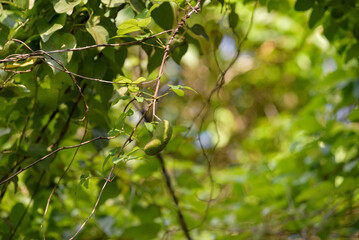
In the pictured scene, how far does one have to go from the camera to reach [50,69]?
2.28 ft

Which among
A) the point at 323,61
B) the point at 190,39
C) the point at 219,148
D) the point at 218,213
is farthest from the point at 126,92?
the point at 219,148

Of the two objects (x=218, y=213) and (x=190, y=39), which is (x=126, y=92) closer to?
(x=190, y=39)

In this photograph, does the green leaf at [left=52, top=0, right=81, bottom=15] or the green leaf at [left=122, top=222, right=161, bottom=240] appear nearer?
the green leaf at [left=52, top=0, right=81, bottom=15]

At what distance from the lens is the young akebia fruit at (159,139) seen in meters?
0.53

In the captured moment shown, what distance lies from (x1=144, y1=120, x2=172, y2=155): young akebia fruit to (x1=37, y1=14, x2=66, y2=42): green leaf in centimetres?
24

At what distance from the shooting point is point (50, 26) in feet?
2.21

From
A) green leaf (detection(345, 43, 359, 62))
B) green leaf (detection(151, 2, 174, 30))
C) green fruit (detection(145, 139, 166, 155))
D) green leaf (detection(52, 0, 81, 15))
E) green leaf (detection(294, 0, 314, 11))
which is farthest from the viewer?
green leaf (detection(345, 43, 359, 62))

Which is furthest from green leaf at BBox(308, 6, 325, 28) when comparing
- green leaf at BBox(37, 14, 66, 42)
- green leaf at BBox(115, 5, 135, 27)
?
green leaf at BBox(37, 14, 66, 42)

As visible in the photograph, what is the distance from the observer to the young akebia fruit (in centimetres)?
53

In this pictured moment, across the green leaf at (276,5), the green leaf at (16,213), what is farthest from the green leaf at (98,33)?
the green leaf at (276,5)

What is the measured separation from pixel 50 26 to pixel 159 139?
10.8 inches

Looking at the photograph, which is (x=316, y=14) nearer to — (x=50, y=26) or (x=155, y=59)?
(x=155, y=59)

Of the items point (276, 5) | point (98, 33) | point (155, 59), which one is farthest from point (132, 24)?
point (276, 5)

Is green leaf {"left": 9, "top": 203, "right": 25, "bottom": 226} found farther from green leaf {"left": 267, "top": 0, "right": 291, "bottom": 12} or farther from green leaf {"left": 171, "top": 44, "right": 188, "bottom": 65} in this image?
green leaf {"left": 267, "top": 0, "right": 291, "bottom": 12}
